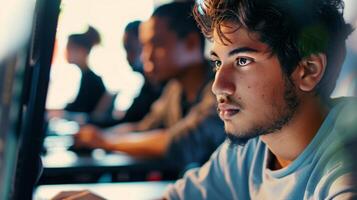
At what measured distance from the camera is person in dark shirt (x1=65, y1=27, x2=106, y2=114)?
235cm

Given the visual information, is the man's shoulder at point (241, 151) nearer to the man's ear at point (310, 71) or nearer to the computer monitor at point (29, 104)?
the man's ear at point (310, 71)

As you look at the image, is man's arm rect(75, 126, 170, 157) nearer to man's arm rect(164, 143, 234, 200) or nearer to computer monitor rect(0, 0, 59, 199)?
man's arm rect(164, 143, 234, 200)

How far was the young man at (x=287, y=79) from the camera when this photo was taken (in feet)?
1.94

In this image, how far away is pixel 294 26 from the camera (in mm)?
598

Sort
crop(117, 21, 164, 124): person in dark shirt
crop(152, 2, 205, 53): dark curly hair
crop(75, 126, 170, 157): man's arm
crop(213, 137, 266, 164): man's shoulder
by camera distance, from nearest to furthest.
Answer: crop(213, 137, 266, 164): man's shoulder → crop(152, 2, 205, 53): dark curly hair → crop(75, 126, 170, 157): man's arm → crop(117, 21, 164, 124): person in dark shirt

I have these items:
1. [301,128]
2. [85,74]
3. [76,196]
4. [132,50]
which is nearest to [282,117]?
[301,128]

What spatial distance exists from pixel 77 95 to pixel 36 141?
202 cm

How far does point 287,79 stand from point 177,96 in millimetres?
1281

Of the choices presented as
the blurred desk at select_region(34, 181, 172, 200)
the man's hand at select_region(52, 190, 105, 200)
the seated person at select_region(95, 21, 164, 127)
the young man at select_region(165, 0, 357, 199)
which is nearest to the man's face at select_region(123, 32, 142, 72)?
the seated person at select_region(95, 21, 164, 127)

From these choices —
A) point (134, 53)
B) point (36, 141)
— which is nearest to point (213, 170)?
point (36, 141)

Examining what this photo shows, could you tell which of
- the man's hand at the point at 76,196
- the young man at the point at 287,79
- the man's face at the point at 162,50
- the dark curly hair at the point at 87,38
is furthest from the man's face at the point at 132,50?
the young man at the point at 287,79

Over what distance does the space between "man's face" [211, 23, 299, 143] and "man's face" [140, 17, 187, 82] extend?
3.16 feet

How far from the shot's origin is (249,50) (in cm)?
59

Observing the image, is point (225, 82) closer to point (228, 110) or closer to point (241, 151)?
point (228, 110)
